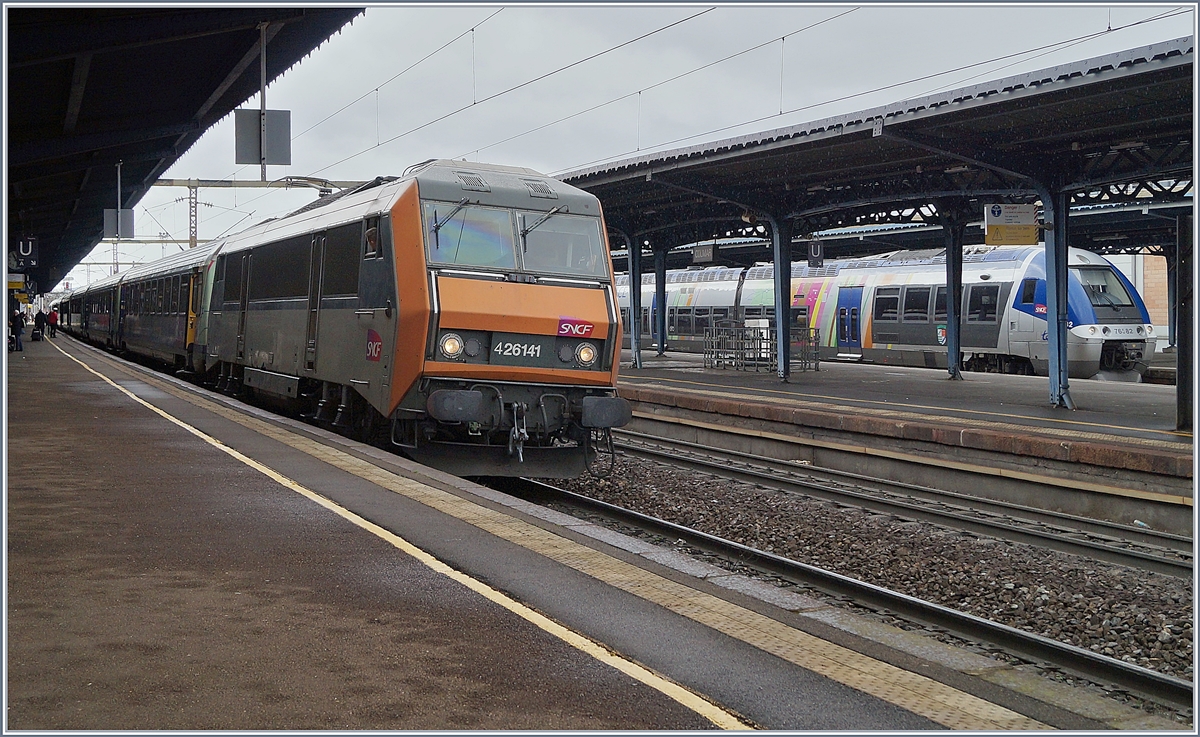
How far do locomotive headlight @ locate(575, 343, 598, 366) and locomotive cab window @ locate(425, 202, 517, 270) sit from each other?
3.58ft

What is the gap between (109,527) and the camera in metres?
7.14

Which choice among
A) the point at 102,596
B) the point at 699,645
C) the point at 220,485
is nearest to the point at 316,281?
the point at 220,485

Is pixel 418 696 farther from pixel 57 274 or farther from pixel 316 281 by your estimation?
pixel 57 274

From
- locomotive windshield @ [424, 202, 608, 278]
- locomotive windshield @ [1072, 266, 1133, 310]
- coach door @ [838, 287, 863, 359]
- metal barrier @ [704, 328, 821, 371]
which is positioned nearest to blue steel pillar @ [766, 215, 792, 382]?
metal barrier @ [704, 328, 821, 371]

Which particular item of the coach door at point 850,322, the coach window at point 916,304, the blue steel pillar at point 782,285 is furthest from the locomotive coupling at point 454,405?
the coach door at point 850,322

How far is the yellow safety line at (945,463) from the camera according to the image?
434 inches

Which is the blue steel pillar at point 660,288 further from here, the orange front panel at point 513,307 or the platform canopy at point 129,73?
the orange front panel at point 513,307

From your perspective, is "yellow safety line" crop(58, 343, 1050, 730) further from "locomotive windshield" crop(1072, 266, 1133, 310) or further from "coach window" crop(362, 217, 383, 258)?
"locomotive windshield" crop(1072, 266, 1133, 310)

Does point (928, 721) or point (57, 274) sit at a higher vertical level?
point (57, 274)

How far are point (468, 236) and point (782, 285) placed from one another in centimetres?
1406

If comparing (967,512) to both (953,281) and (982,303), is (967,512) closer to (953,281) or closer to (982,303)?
(953,281)

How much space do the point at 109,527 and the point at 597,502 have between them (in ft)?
15.7

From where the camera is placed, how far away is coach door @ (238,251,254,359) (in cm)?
1692

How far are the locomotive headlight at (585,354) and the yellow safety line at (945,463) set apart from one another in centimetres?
500
